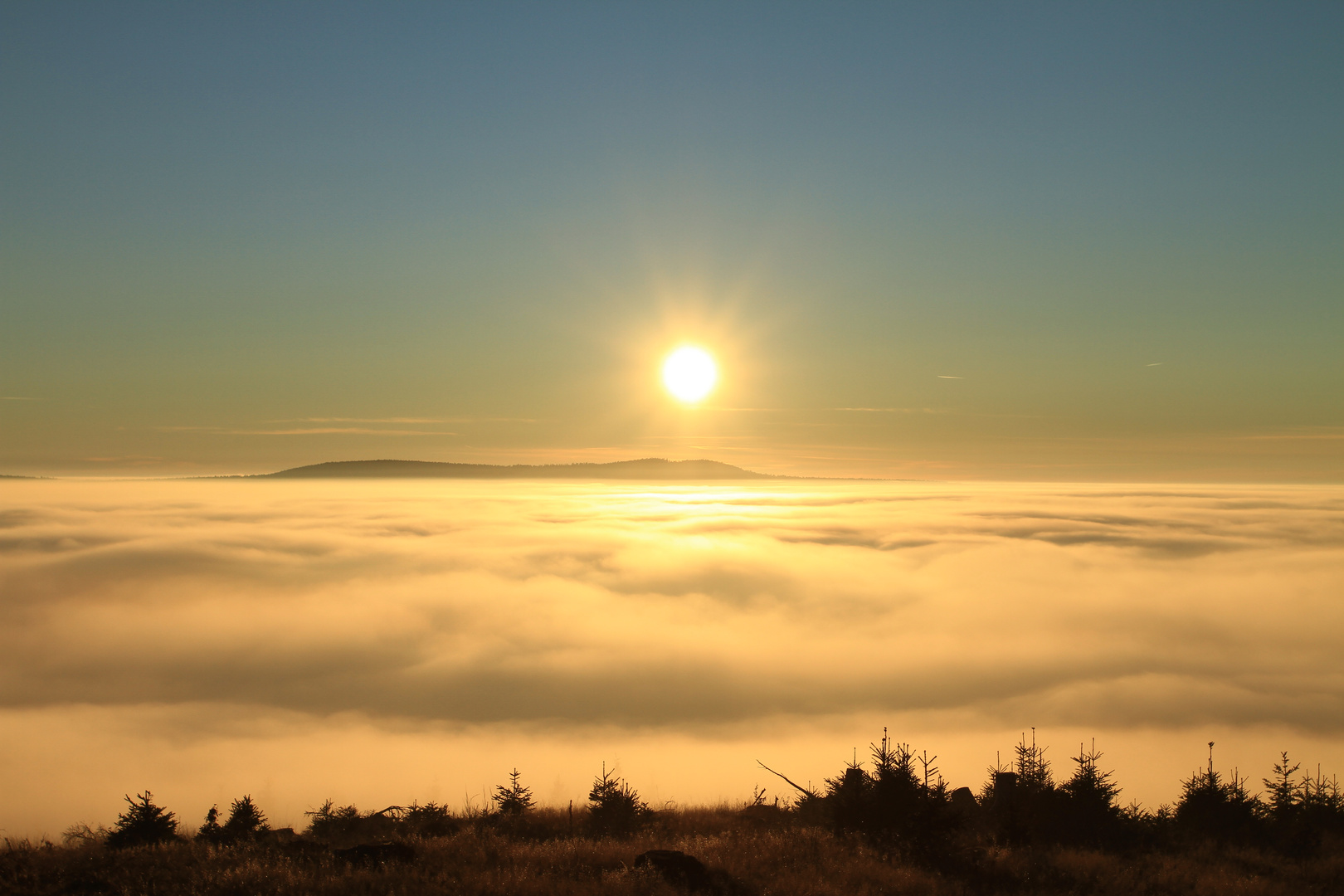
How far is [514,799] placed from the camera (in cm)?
1922

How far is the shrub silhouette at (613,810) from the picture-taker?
57.6 feet

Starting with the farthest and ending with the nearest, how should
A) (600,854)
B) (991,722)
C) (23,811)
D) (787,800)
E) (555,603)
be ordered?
(555,603)
(991,722)
(23,811)
(787,800)
(600,854)

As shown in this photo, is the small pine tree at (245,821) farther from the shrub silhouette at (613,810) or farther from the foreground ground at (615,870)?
the shrub silhouette at (613,810)

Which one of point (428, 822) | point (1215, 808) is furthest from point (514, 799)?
point (1215, 808)

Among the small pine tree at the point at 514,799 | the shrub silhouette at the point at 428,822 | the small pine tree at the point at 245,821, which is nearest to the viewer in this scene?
the shrub silhouette at the point at 428,822

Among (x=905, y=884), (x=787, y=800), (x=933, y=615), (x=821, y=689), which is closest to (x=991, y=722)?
(x=821, y=689)

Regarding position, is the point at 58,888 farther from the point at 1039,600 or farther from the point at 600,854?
the point at 1039,600

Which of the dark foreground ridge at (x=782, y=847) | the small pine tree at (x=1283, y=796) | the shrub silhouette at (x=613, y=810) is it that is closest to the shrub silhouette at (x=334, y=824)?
the dark foreground ridge at (x=782, y=847)

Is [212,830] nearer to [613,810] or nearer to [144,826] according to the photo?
[144,826]

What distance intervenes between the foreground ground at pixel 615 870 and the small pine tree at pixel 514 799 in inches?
146

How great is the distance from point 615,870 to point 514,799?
777cm

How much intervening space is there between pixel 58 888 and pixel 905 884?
12130 millimetres

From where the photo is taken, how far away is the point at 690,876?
1164 centimetres

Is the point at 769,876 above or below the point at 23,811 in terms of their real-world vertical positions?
above
